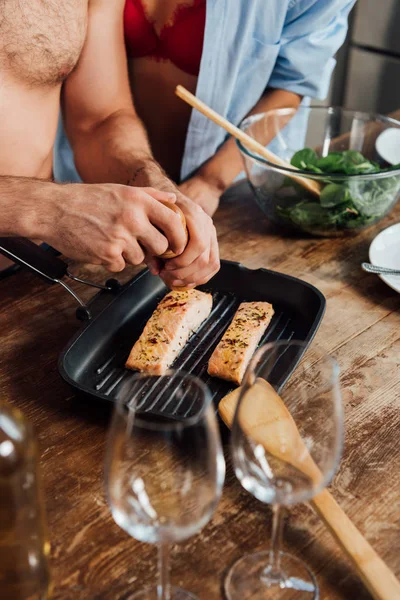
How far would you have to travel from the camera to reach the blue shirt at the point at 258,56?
5.78ft

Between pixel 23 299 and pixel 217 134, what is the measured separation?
0.87 m

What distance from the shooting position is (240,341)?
1.16 metres

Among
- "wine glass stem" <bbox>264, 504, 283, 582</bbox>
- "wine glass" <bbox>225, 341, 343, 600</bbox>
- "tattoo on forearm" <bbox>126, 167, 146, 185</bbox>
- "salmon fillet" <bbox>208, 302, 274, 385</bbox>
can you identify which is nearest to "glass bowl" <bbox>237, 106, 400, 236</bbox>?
"tattoo on forearm" <bbox>126, 167, 146, 185</bbox>

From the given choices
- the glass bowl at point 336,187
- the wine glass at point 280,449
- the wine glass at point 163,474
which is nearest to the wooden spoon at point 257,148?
the glass bowl at point 336,187

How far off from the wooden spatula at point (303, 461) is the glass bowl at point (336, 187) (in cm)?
78

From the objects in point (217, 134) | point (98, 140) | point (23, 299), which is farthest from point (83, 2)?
point (23, 299)

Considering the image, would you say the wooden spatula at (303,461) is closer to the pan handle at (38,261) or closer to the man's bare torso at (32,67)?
the pan handle at (38,261)

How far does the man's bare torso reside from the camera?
148 cm

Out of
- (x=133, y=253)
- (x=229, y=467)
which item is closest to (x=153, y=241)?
(x=133, y=253)

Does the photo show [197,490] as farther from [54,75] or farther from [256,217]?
[54,75]

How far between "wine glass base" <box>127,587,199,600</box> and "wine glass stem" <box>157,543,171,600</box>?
1 cm

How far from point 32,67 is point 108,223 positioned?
624 millimetres

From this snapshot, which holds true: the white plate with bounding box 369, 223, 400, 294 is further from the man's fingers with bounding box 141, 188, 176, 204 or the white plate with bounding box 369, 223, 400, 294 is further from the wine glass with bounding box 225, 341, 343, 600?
the wine glass with bounding box 225, 341, 343, 600

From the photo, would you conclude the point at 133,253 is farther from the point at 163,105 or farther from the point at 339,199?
the point at 163,105
